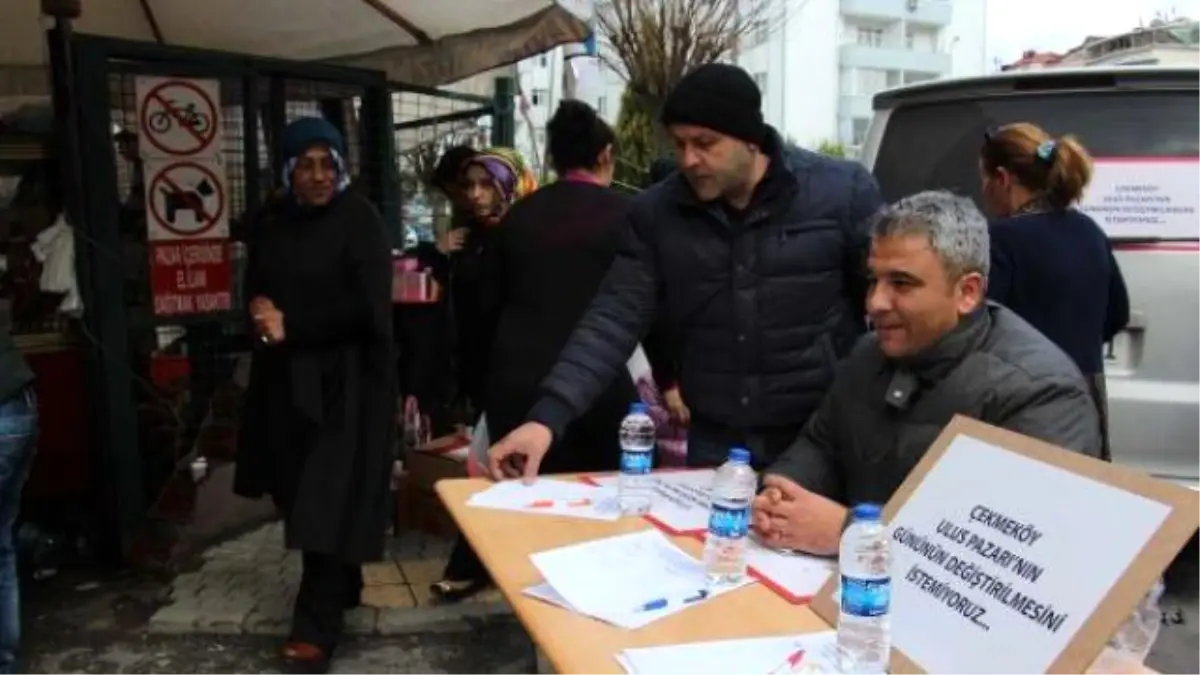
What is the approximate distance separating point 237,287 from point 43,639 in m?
1.61

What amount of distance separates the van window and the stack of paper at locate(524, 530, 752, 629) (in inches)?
106

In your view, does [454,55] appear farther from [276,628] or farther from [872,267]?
[872,267]

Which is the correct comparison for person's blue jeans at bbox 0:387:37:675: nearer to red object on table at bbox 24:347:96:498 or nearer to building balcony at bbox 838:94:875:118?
red object on table at bbox 24:347:96:498

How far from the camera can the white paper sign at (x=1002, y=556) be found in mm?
1535

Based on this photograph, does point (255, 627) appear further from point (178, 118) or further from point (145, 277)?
point (178, 118)

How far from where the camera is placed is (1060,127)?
4.29 meters

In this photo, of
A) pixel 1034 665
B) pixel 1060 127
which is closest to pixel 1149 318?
pixel 1060 127

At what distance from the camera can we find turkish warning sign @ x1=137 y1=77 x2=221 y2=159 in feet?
15.4

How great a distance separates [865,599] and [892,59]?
3915cm

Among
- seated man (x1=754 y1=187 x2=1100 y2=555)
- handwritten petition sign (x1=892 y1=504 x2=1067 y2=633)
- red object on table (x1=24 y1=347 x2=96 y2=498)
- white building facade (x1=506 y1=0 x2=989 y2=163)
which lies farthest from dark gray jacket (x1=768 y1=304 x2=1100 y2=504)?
white building facade (x1=506 y1=0 x2=989 y2=163)

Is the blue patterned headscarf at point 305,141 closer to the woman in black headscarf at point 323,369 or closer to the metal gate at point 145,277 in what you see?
the woman in black headscarf at point 323,369

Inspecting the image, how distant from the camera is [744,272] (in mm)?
2678

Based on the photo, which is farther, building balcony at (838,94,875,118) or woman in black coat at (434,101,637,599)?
building balcony at (838,94,875,118)

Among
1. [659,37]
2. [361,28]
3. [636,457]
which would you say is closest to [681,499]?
[636,457]
